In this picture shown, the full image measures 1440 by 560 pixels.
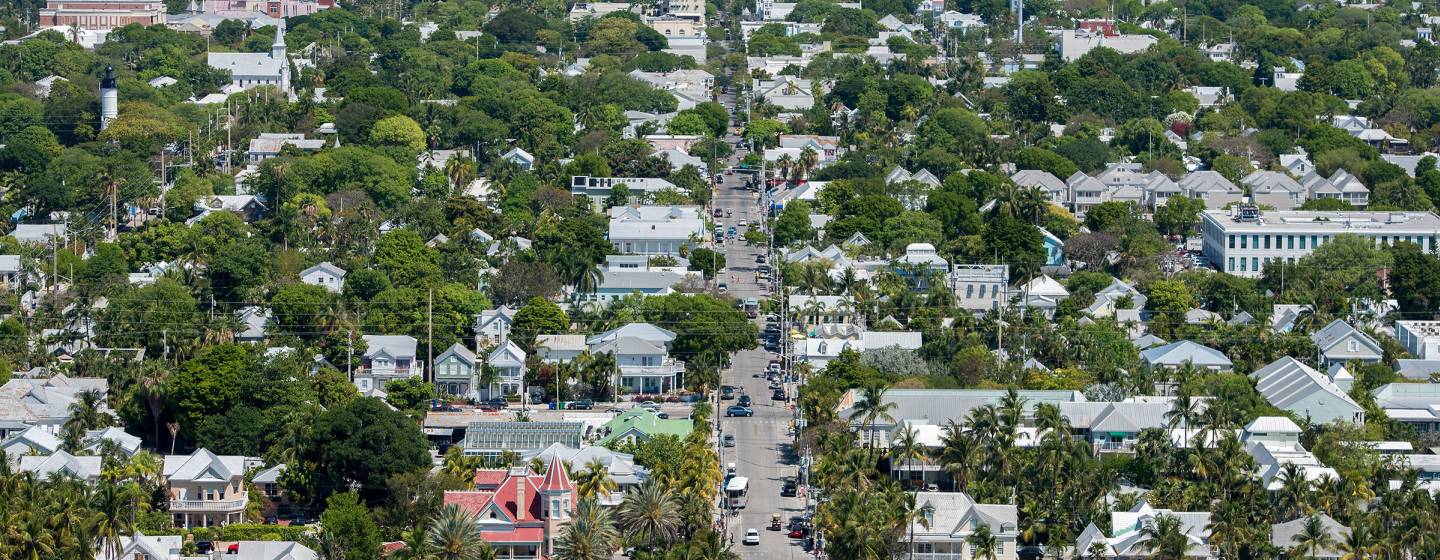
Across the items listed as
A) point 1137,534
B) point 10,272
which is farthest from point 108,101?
point 1137,534

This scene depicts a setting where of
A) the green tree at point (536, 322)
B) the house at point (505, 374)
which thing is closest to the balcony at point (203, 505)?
the house at point (505, 374)

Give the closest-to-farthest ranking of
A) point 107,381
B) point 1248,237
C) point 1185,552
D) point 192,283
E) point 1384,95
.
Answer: point 1185,552 → point 107,381 → point 192,283 → point 1248,237 → point 1384,95

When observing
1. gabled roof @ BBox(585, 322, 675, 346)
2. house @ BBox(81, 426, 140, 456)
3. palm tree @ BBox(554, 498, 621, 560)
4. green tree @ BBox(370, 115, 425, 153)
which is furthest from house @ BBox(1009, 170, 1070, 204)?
palm tree @ BBox(554, 498, 621, 560)

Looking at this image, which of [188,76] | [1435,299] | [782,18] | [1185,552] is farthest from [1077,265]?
[782,18]

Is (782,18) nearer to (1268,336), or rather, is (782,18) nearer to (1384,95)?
(1384,95)

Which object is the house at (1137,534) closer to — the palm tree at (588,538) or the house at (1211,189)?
the palm tree at (588,538)

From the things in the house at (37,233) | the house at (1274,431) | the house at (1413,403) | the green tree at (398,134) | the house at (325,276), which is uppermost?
the green tree at (398,134)
